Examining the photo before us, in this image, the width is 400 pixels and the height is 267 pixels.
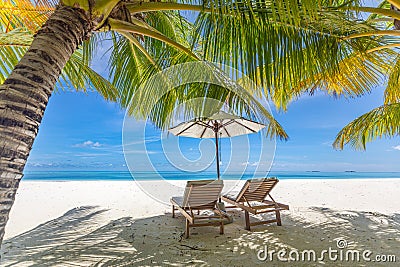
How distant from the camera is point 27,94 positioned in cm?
118

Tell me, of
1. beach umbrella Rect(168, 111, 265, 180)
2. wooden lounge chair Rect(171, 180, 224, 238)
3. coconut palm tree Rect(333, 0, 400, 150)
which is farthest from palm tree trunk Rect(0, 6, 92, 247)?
beach umbrella Rect(168, 111, 265, 180)

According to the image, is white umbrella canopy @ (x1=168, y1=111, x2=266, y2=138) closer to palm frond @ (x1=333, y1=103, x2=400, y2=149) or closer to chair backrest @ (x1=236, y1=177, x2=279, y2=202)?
chair backrest @ (x1=236, y1=177, x2=279, y2=202)

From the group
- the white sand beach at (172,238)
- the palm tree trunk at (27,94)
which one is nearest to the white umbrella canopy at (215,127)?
the white sand beach at (172,238)

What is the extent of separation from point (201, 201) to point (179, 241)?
79 cm

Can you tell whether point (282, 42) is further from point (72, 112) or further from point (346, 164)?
point (72, 112)

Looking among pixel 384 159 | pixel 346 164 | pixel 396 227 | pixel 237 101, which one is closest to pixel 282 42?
pixel 237 101

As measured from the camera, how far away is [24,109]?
1.16 meters

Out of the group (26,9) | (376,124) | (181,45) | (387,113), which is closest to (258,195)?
(387,113)

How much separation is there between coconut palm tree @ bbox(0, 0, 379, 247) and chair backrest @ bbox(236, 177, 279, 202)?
1.80 m

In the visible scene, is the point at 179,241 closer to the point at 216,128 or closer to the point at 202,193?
the point at 202,193

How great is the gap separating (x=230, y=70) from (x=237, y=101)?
637mm

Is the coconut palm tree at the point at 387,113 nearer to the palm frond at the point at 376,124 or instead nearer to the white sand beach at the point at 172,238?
the palm frond at the point at 376,124

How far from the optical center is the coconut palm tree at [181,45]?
114cm

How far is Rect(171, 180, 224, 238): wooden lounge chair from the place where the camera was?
12.7 feet
